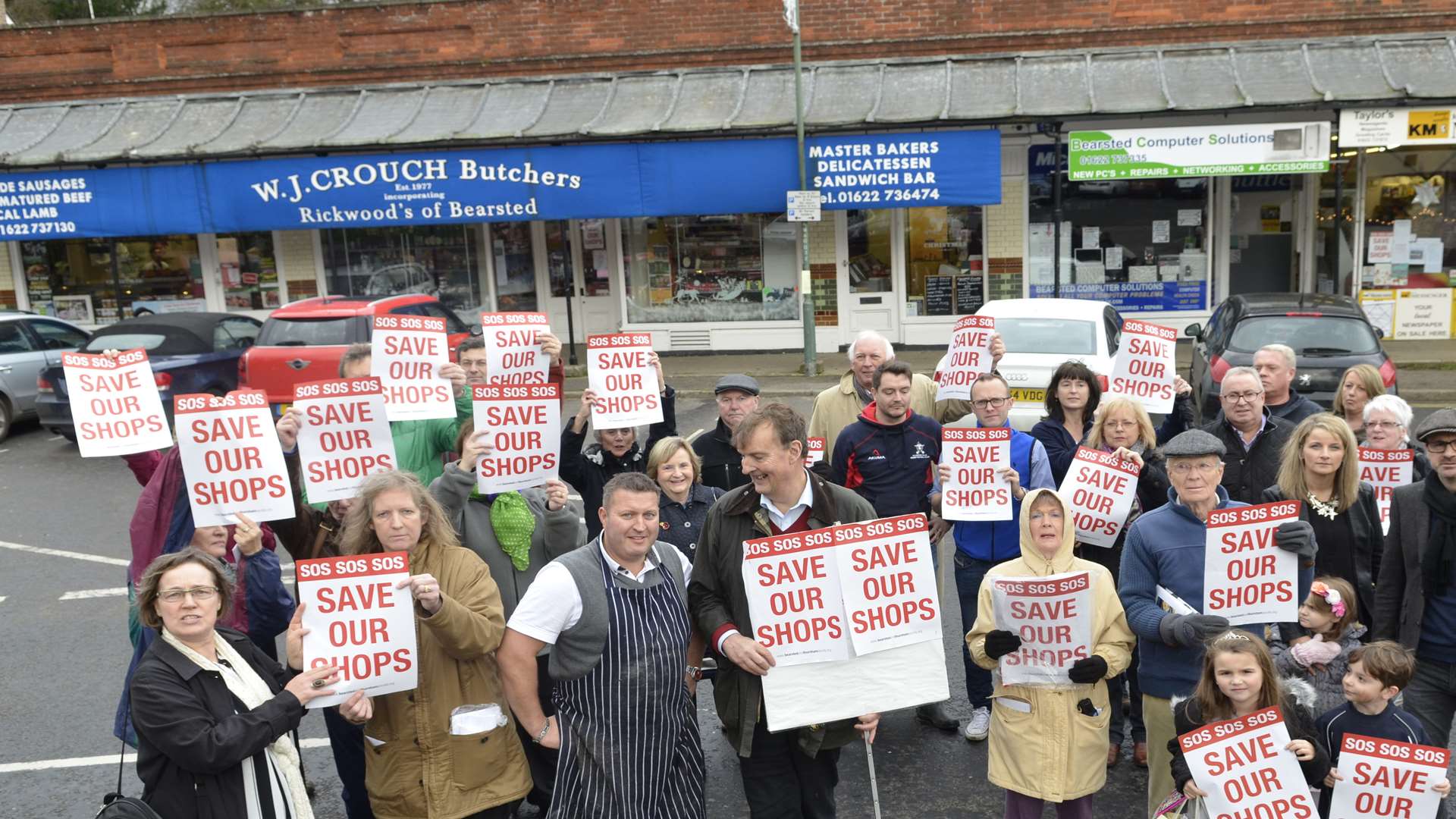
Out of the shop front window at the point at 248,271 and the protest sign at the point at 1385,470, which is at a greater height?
the shop front window at the point at 248,271

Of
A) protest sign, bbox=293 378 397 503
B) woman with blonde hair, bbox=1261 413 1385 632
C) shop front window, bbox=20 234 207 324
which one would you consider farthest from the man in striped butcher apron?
shop front window, bbox=20 234 207 324

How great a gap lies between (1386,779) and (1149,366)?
3.69 m

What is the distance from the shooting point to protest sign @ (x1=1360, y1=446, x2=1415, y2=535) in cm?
563

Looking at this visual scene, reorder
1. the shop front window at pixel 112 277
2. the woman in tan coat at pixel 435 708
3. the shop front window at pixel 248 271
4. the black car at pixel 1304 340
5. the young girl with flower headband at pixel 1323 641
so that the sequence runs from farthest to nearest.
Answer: the shop front window at pixel 112 277 < the shop front window at pixel 248 271 < the black car at pixel 1304 340 < the young girl with flower headband at pixel 1323 641 < the woman in tan coat at pixel 435 708

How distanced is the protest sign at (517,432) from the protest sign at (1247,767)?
3103 mm

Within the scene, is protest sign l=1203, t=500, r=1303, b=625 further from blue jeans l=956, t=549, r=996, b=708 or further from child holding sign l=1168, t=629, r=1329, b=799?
blue jeans l=956, t=549, r=996, b=708

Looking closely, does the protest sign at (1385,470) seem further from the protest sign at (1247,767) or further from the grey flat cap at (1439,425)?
the protest sign at (1247,767)

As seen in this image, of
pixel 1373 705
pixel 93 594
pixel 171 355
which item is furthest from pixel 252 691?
pixel 171 355

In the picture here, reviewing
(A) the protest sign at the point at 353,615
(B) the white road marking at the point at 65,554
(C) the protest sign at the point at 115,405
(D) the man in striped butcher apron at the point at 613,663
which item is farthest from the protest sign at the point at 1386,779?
(B) the white road marking at the point at 65,554

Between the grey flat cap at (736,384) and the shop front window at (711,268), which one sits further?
the shop front window at (711,268)

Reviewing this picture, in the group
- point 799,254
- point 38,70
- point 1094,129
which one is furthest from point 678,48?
point 38,70

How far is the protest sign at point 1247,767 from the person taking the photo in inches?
148

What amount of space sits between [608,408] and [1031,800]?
9.68ft

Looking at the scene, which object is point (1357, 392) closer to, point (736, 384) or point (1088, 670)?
point (1088, 670)
